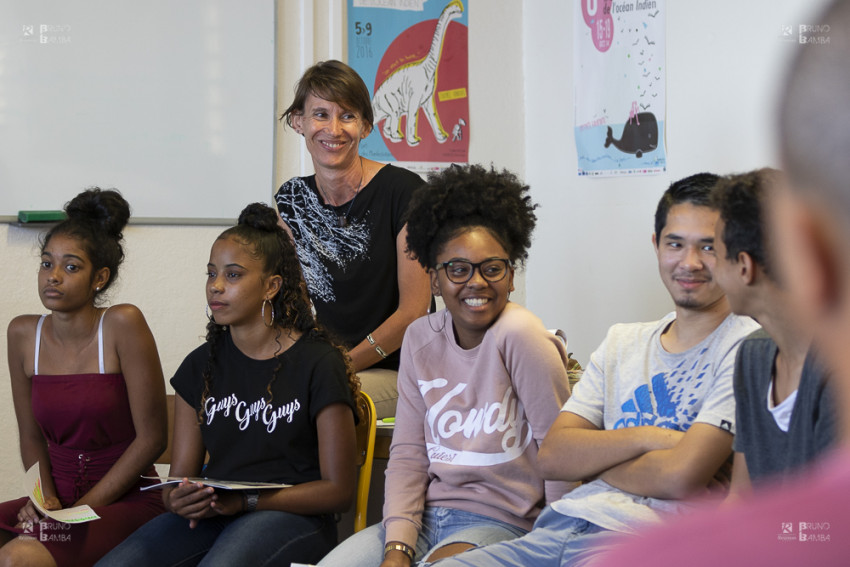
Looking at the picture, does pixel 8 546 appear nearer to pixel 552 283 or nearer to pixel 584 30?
pixel 552 283

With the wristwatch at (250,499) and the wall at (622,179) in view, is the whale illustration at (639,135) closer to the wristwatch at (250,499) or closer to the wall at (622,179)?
the wall at (622,179)

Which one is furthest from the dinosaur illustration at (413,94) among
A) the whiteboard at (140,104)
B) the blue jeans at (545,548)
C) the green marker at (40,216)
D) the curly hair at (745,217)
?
the curly hair at (745,217)

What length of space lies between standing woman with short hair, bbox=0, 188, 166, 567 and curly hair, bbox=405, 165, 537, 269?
85 centimetres

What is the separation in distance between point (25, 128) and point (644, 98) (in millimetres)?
2136

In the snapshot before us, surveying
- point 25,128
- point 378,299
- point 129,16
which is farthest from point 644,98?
point 25,128

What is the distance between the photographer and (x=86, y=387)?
225 centimetres

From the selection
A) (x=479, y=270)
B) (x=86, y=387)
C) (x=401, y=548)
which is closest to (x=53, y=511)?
(x=86, y=387)

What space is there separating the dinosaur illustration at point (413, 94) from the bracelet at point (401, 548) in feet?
7.08

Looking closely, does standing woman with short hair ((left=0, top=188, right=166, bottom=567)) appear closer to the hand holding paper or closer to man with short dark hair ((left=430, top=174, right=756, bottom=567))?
the hand holding paper

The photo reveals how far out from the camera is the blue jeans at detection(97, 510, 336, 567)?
1.79 m

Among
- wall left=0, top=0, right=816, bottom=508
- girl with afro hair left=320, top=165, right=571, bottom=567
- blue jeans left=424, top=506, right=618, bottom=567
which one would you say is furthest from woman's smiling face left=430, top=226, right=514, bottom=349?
wall left=0, top=0, right=816, bottom=508

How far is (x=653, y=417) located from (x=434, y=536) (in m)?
0.56

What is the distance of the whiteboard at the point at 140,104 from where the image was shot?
2877mm

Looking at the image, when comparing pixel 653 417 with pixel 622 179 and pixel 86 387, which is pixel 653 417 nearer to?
pixel 86 387
